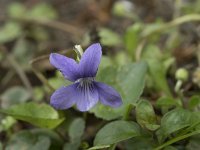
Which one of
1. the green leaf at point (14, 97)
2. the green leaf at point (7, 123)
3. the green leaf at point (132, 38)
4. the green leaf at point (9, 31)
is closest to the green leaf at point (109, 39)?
the green leaf at point (132, 38)

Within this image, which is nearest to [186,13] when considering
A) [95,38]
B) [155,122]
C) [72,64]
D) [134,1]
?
[95,38]

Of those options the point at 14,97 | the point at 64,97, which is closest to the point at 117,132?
the point at 64,97

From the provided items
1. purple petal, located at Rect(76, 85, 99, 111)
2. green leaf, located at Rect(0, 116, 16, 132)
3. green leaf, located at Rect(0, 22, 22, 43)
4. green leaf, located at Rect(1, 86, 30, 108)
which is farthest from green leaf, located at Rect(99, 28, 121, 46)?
purple petal, located at Rect(76, 85, 99, 111)

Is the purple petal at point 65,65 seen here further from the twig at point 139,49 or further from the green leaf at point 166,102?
the twig at point 139,49

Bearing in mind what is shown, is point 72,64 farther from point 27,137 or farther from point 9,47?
point 9,47

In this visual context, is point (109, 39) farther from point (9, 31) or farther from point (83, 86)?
point (83, 86)

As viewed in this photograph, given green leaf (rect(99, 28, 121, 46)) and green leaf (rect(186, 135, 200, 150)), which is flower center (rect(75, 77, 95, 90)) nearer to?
green leaf (rect(186, 135, 200, 150))

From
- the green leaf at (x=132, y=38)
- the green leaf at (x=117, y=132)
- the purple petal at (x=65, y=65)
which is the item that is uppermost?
the purple petal at (x=65, y=65)
